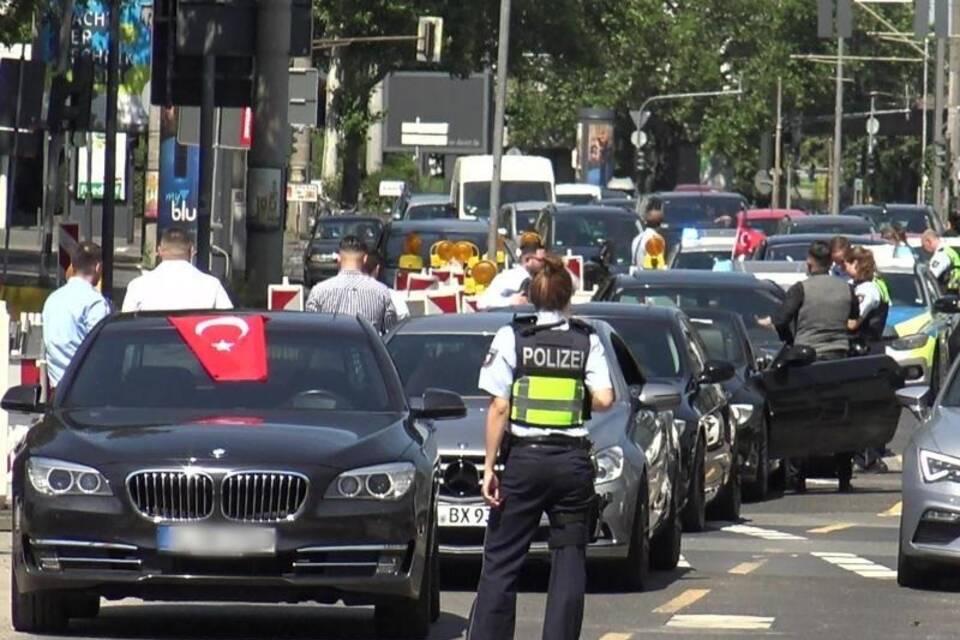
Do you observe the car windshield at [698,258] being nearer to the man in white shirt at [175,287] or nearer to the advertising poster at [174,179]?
the advertising poster at [174,179]

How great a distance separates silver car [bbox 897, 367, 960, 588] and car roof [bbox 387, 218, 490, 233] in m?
22.1

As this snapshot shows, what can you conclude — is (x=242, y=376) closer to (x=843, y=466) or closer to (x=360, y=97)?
(x=843, y=466)

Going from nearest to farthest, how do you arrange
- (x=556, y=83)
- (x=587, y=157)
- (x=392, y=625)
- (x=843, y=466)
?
(x=392, y=625) → (x=843, y=466) → (x=587, y=157) → (x=556, y=83)

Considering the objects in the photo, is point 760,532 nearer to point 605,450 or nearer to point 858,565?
point 858,565

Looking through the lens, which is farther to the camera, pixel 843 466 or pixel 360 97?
pixel 360 97

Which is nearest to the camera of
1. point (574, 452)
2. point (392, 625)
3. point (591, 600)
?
point (574, 452)

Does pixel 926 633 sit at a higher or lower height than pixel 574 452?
lower

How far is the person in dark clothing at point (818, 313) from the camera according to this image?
73.8ft

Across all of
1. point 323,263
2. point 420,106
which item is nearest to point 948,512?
point 323,263

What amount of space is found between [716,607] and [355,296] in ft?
18.2

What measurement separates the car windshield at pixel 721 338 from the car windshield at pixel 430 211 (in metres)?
31.4

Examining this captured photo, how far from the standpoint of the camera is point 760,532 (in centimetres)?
1836

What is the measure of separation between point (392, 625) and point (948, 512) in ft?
12.1

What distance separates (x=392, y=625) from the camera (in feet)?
40.0
